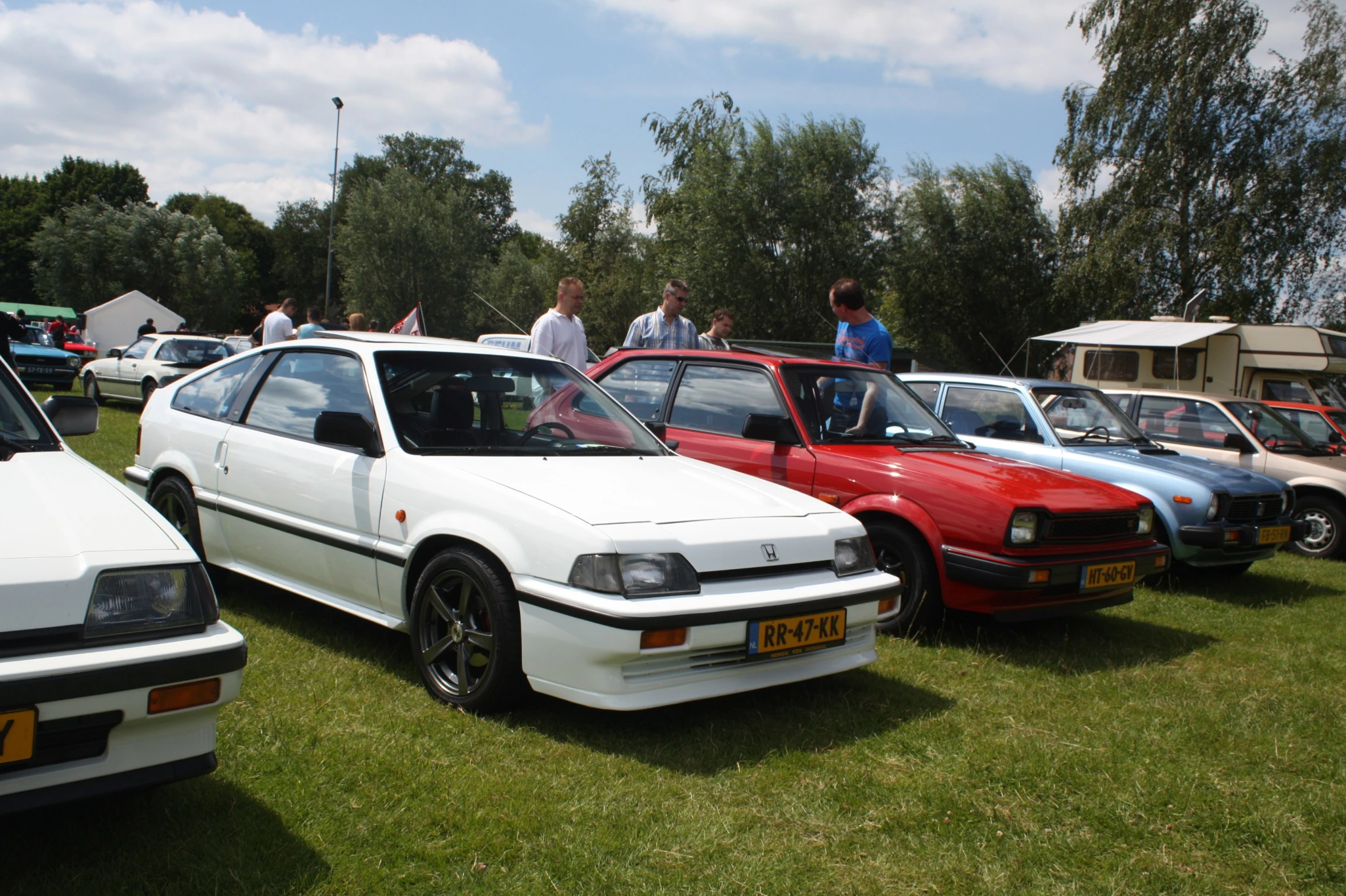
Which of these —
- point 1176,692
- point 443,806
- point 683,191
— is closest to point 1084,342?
point 1176,692

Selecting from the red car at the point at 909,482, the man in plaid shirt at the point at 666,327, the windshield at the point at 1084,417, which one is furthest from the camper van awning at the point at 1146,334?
the red car at the point at 909,482

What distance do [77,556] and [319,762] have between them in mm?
1179

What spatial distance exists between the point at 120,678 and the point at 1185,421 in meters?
9.96

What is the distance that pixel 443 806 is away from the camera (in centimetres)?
291

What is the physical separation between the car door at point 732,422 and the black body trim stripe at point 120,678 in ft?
11.5

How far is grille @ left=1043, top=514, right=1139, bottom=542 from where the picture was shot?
496 centimetres

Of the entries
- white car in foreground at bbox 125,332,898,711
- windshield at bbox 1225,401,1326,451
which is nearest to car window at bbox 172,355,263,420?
white car in foreground at bbox 125,332,898,711

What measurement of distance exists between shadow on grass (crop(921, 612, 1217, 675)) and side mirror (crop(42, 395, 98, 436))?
12.9ft

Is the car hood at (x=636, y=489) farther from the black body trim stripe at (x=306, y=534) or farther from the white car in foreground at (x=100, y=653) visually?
the white car in foreground at (x=100, y=653)

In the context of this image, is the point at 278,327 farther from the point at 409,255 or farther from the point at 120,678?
the point at 409,255

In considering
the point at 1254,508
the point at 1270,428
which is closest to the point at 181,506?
the point at 1254,508

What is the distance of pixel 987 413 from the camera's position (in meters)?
7.94

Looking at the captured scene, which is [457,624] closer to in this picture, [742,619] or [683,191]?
[742,619]

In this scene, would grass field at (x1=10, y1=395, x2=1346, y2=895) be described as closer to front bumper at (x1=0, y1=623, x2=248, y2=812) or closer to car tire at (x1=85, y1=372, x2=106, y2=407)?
front bumper at (x1=0, y1=623, x2=248, y2=812)
